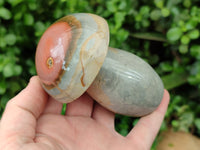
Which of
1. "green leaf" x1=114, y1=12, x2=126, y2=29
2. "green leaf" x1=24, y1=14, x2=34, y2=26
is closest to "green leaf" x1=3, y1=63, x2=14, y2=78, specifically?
"green leaf" x1=24, y1=14, x2=34, y2=26

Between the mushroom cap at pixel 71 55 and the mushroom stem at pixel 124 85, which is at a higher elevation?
the mushroom cap at pixel 71 55

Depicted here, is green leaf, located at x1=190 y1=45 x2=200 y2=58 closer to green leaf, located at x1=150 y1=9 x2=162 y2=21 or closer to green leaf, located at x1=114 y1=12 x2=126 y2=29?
green leaf, located at x1=150 y1=9 x2=162 y2=21

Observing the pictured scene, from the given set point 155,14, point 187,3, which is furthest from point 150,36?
point 187,3

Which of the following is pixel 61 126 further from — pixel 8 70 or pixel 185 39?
pixel 185 39

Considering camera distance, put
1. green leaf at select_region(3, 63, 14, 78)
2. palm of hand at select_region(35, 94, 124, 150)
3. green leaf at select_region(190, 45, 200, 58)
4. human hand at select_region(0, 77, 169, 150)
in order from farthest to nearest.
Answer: green leaf at select_region(190, 45, 200, 58) < green leaf at select_region(3, 63, 14, 78) < palm of hand at select_region(35, 94, 124, 150) < human hand at select_region(0, 77, 169, 150)

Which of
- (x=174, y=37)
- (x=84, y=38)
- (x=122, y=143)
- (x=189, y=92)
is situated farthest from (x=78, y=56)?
(x=189, y=92)

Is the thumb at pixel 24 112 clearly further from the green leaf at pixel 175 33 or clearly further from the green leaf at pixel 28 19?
the green leaf at pixel 175 33

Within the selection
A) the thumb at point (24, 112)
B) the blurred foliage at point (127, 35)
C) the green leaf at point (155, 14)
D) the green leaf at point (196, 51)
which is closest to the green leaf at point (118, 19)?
the blurred foliage at point (127, 35)
